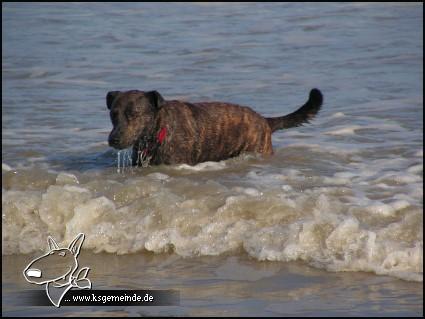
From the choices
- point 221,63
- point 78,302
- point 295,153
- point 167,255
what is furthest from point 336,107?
point 78,302

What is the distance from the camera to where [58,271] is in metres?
7.00

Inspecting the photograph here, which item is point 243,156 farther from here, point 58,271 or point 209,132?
point 58,271

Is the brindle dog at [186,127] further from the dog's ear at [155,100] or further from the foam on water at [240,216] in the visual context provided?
the foam on water at [240,216]

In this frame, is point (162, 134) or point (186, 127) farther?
point (186, 127)

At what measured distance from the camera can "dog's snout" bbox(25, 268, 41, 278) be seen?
6.93 m

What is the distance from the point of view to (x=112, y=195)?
840cm

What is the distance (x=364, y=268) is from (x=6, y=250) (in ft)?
9.03

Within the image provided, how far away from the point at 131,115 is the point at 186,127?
0.61 m

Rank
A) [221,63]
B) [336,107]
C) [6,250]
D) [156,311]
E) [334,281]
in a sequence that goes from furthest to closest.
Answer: [221,63]
[336,107]
[6,250]
[334,281]
[156,311]

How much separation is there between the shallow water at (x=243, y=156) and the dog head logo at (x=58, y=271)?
0.18 metres

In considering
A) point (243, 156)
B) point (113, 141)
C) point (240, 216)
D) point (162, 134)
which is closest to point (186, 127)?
point (162, 134)

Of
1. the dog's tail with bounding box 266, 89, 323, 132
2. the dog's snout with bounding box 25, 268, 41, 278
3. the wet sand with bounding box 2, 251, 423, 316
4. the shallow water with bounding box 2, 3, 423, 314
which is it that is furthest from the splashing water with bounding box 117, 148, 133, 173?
the dog's snout with bounding box 25, 268, 41, 278

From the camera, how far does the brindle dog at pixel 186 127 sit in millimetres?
9031

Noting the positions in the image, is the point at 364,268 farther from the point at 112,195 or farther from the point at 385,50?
the point at 385,50
